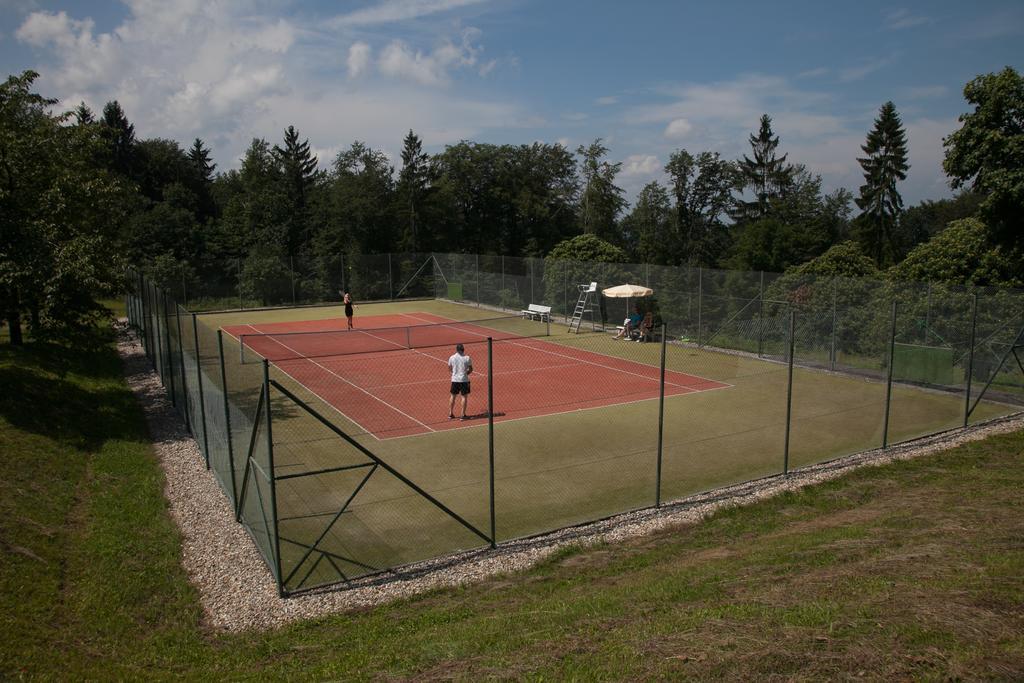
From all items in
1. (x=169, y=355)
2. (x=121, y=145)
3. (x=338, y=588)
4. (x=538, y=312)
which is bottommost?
(x=338, y=588)

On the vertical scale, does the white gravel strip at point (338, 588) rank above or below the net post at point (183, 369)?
below

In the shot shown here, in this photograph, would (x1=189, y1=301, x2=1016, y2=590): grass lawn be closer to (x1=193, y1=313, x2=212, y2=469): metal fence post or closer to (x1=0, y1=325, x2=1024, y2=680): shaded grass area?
(x1=193, y1=313, x2=212, y2=469): metal fence post

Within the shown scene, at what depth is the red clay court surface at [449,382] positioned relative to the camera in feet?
50.5

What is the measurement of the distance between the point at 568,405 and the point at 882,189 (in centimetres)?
5443

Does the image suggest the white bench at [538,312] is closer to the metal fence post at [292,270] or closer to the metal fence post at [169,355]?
the metal fence post at [292,270]

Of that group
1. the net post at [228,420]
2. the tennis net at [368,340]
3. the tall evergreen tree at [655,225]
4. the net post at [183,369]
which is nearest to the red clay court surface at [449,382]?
the tennis net at [368,340]

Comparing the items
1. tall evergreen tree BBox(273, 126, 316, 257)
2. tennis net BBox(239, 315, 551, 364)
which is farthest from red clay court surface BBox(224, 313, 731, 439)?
tall evergreen tree BBox(273, 126, 316, 257)

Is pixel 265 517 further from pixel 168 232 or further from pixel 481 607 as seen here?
pixel 168 232

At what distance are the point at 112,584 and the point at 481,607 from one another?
4027 millimetres

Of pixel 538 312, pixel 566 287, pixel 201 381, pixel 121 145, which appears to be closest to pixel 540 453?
pixel 201 381

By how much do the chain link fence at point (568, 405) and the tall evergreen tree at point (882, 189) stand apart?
4097 centimetres

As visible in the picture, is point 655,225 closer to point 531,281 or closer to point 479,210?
point 479,210

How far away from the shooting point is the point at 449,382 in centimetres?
1873

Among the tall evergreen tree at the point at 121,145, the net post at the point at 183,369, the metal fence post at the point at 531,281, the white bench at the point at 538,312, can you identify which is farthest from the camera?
the tall evergreen tree at the point at 121,145
